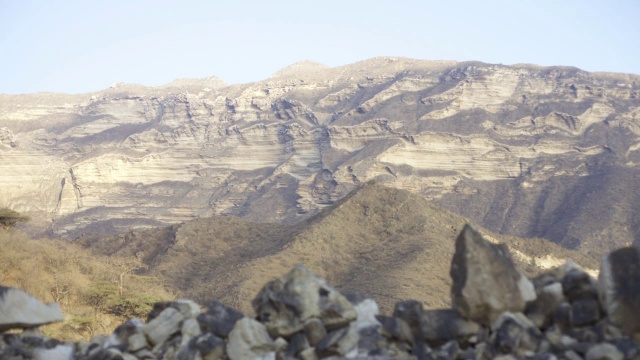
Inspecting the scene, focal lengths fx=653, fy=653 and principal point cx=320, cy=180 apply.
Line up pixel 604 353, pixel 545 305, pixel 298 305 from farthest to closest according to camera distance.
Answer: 1. pixel 298 305
2. pixel 545 305
3. pixel 604 353

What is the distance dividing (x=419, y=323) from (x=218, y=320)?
213 cm

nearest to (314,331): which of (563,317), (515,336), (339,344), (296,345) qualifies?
(296,345)

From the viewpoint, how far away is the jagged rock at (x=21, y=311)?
6980 millimetres

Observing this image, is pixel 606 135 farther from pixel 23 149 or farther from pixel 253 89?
pixel 23 149

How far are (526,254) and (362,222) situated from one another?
32.6ft

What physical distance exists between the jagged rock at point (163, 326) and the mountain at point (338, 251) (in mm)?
18261

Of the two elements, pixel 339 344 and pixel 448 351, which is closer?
pixel 448 351

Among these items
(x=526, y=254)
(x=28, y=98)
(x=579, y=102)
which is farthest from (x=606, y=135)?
(x=28, y=98)

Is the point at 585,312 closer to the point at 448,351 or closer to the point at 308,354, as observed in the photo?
the point at 448,351

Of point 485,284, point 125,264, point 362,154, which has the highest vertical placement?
point 485,284

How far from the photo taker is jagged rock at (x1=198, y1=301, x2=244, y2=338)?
691 cm

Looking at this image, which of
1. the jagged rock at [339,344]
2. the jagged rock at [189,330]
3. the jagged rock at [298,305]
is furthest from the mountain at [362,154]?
the jagged rock at [189,330]

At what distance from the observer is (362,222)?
37.6m

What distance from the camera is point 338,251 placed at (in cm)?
3434
